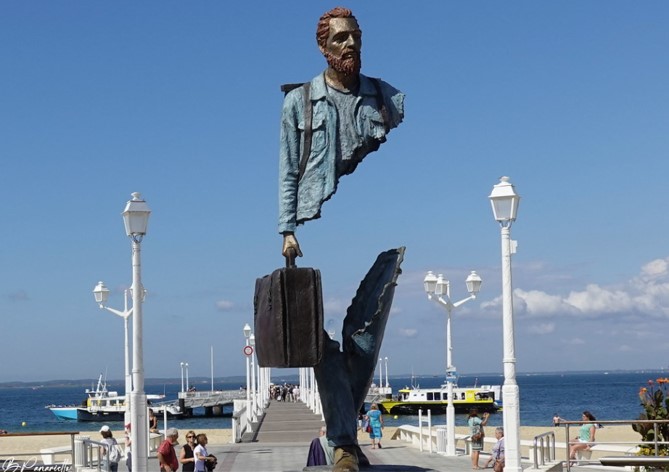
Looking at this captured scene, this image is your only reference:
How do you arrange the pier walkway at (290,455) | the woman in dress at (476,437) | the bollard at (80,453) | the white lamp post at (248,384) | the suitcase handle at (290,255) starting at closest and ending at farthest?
1. the suitcase handle at (290,255)
2. the bollard at (80,453)
3. the woman in dress at (476,437)
4. the pier walkway at (290,455)
5. the white lamp post at (248,384)

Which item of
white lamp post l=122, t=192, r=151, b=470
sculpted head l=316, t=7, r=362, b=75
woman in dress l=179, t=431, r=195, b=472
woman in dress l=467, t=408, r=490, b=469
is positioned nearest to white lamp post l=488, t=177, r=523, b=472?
white lamp post l=122, t=192, r=151, b=470

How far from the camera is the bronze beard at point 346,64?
291 inches

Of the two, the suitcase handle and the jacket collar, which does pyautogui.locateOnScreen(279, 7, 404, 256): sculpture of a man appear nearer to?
the jacket collar

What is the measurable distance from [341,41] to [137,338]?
7482mm

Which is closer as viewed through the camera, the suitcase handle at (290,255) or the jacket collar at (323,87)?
the suitcase handle at (290,255)

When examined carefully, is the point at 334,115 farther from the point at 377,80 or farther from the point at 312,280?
the point at 312,280

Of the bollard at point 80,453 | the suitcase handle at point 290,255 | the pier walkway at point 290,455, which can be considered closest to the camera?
the suitcase handle at point 290,255

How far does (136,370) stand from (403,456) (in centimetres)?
912

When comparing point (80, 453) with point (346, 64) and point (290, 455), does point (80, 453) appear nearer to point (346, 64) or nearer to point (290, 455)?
point (290, 455)

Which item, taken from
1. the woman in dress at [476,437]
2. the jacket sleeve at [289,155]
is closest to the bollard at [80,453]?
the woman in dress at [476,437]

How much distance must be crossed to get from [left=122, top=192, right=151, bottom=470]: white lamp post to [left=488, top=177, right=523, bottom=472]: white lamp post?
437 centimetres

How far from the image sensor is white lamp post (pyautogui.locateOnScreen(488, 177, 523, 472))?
11.8m

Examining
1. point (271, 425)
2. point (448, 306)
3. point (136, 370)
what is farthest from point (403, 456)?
point (271, 425)

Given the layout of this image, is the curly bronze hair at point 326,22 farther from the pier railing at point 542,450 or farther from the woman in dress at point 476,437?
the woman in dress at point 476,437
